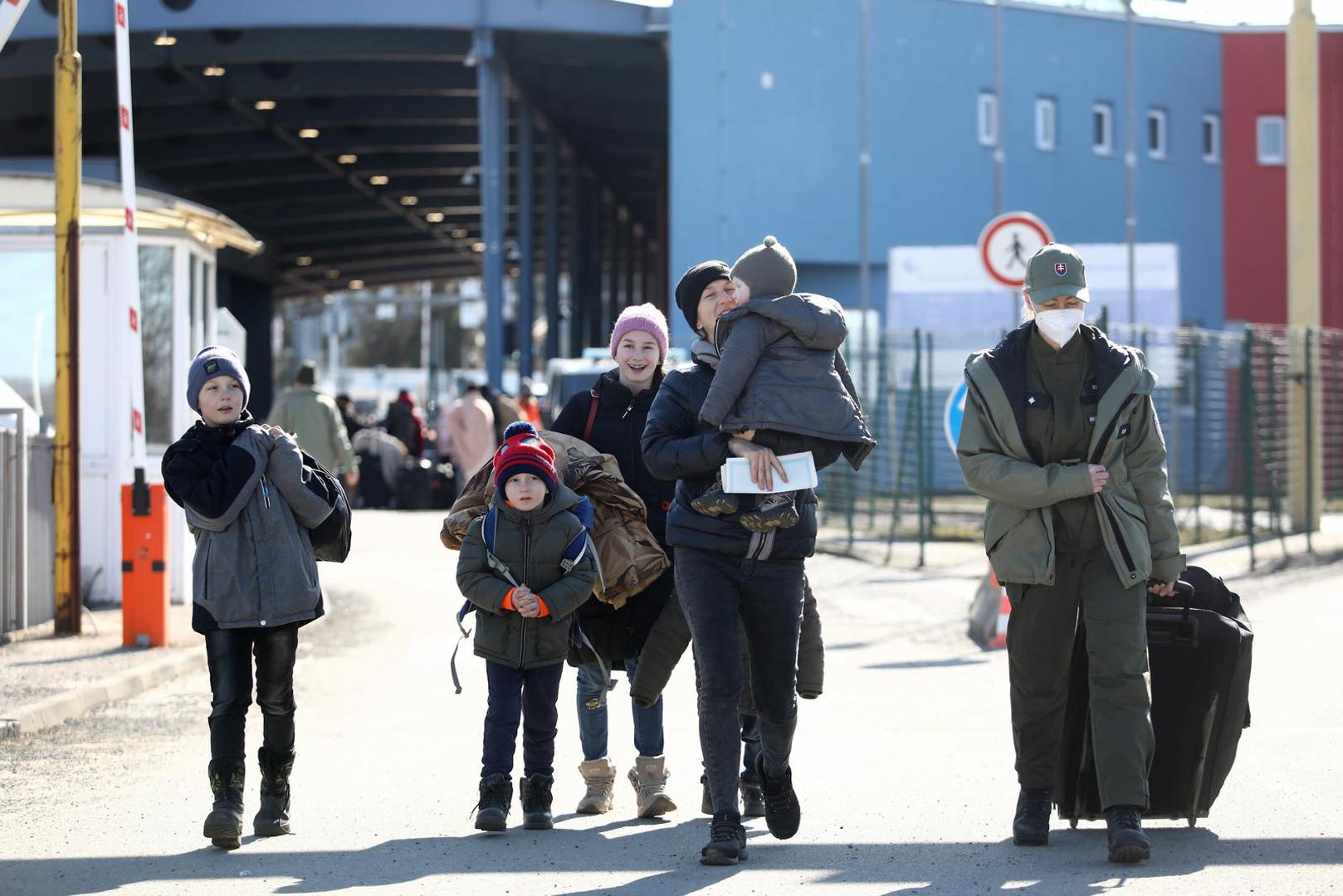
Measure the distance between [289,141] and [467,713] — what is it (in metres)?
35.8

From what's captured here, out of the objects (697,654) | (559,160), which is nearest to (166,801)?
(697,654)

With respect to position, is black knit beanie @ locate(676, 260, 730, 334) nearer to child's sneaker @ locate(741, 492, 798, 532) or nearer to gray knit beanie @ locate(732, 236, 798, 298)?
gray knit beanie @ locate(732, 236, 798, 298)

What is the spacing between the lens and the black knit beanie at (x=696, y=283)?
651 centimetres

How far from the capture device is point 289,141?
143ft

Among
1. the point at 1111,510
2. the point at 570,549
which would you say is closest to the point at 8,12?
the point at 570,549

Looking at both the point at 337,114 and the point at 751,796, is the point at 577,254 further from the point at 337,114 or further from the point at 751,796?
the point at 751,796

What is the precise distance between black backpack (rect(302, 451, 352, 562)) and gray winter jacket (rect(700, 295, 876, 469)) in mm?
1515

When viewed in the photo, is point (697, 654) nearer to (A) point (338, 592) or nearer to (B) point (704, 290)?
(B) point (704, 290)

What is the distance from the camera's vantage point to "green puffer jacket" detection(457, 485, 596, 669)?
6594 mm

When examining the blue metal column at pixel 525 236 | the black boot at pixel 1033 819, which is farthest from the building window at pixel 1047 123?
the black boot at pixel 1033 819

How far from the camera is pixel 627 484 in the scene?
6.93m

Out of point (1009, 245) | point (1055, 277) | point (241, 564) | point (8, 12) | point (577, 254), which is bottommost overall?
point (241, 564)

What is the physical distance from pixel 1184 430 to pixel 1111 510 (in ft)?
52.2

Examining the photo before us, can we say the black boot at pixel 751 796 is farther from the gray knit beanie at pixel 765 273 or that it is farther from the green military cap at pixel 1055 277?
the green military cap at pixel 1055 277
